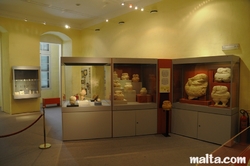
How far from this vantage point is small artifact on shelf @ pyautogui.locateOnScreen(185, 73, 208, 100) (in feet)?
17.3

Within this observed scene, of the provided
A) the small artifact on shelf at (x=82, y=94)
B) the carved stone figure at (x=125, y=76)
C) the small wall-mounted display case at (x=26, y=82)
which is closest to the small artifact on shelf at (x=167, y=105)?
the carved stone figure at (x=125, y=76)

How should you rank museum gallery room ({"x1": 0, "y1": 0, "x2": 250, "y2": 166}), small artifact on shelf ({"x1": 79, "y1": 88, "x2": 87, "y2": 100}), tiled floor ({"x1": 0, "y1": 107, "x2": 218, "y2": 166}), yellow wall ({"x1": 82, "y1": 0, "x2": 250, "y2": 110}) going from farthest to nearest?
small artifact on shelf ({"x1": 79, "y1": 88, "x2": 87, "y2": 100}) → yellow wall ({"x1": 82, "y1": 0, "x2": 250, "y2": 110}) → museum gallery room ({"x1": 0, "y1": 0, "x2": 250, "y2": 166}) → tiled floor ({"x1": 0, "y1": 107, "x2": 218, "y2": 166})

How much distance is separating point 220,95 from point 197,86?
69 centimetres

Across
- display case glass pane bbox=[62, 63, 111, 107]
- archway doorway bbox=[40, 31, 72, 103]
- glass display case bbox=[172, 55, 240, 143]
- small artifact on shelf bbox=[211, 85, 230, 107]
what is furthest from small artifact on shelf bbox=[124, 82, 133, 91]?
archway doorway bbox=[40, 31, 72, 103]

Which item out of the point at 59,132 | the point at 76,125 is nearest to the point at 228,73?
the point at 76,125

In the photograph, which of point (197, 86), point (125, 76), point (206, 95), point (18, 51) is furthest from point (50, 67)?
point (206, 95)

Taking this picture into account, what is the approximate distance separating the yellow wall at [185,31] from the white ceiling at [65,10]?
44 centimetres

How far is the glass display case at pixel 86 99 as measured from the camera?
5051mm

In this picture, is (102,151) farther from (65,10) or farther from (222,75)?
(65,10)

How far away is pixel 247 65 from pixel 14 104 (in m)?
8.99

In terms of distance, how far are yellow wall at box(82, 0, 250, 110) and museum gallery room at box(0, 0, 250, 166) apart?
0.03m

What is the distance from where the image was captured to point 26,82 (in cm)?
896

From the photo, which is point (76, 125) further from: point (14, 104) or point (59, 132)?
point (14, 104)

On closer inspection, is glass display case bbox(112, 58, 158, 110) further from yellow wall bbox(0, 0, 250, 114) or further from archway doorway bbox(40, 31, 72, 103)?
archway doorway bbox(40, 31, 72, 103)
